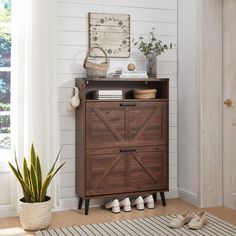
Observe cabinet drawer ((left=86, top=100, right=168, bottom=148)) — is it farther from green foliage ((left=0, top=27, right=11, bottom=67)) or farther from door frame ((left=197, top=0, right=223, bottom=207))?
green foliage ((left=0, top=27, right=11, bottom=67))

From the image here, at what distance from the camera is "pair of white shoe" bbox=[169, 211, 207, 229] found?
3.69m

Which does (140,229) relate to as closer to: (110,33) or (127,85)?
→ (127,85)

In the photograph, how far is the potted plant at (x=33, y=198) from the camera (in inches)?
145

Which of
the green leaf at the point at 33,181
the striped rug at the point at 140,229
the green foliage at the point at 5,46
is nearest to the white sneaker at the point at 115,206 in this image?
the striped rug at the point at 140,229

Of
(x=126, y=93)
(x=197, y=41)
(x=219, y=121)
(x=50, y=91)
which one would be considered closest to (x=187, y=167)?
(x=219, y=121)

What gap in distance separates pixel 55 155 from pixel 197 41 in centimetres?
175

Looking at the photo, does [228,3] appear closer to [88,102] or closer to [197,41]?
[197,41]

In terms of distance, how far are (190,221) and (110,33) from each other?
1.94m

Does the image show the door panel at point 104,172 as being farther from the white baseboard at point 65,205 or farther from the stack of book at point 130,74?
the stack of book at point 130,74

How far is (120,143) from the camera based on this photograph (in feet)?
13.7

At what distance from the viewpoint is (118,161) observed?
4184 millimetres

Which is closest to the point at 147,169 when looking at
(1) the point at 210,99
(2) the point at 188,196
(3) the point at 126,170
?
(3) the point at 126,170

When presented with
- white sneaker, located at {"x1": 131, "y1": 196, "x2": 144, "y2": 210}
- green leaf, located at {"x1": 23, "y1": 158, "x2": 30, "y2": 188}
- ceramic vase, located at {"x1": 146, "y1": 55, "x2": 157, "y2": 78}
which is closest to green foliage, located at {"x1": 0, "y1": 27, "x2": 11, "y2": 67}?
green leaf, located at {"x1": 23, "y1": 158, "x2": 30, "y2": 188}

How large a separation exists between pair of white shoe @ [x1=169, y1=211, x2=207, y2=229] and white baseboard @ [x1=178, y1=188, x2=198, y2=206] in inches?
23.4
